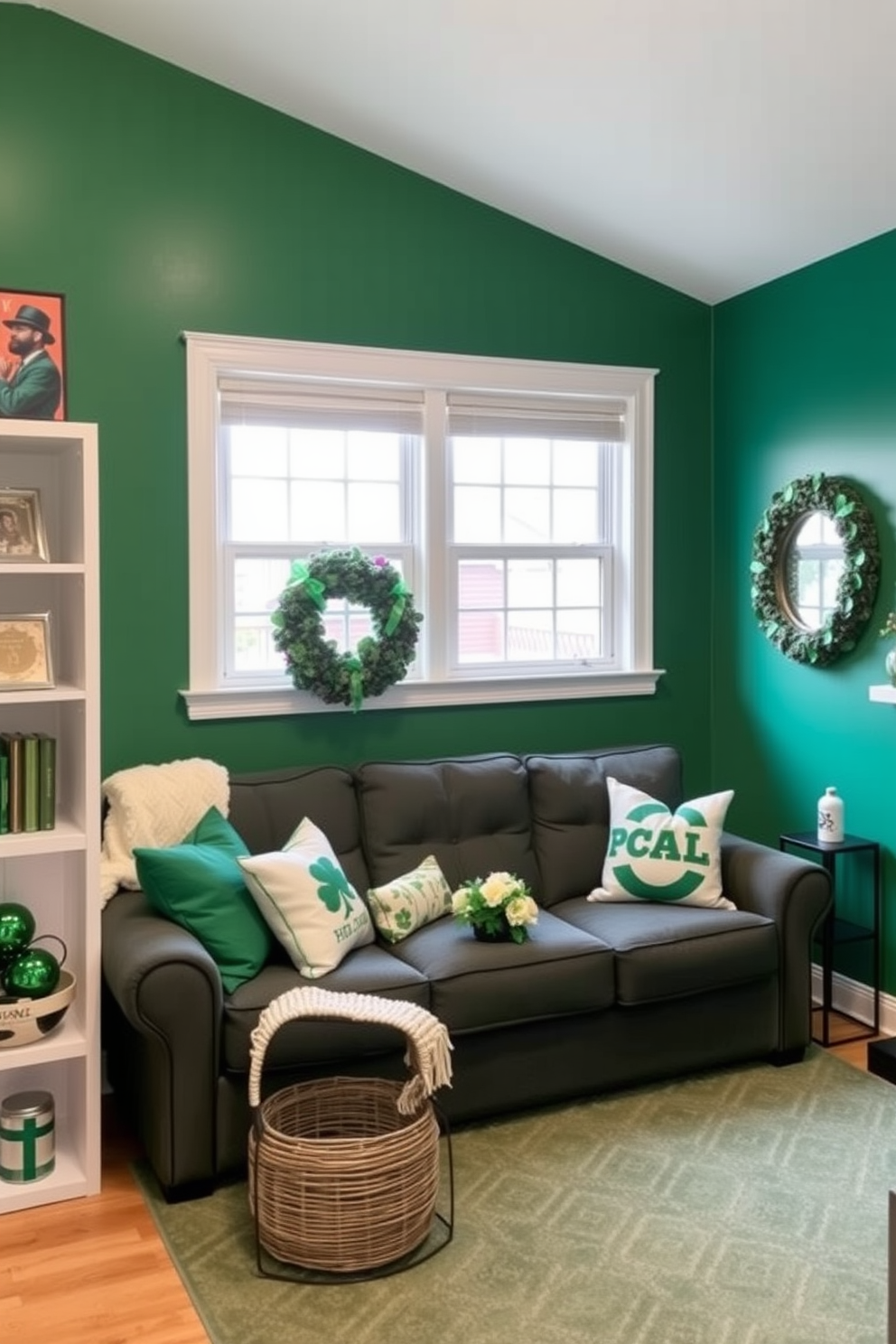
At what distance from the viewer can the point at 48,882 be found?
321 cm

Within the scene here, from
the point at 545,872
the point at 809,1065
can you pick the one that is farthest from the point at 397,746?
the point at 809,1065

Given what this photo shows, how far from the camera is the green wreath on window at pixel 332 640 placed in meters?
3.79

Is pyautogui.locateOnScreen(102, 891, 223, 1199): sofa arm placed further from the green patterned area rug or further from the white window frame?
the white window frame

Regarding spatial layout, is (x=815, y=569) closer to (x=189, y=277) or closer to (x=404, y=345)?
(x=404, y=345)

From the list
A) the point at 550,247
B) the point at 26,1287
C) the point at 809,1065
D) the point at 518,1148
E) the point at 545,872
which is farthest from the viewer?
the point at 550,247

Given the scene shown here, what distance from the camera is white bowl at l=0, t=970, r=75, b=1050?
2.86m

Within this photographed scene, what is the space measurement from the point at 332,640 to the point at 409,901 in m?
0.92

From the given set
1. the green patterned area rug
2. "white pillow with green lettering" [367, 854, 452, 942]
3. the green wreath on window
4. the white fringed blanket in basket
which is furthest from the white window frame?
the green patterned area rug

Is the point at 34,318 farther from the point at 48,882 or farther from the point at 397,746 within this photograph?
the point at 397,746

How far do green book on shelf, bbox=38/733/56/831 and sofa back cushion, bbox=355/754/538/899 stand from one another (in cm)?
107

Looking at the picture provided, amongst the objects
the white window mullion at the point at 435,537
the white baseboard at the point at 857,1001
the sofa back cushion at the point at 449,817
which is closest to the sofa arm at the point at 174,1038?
the sofa back cushion at the point at 449,817

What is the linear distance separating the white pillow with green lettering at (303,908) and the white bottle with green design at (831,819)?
1.66 meters

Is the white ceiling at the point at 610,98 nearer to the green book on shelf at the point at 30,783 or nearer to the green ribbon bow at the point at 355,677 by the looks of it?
the green ribbon bow at the point at 355,677

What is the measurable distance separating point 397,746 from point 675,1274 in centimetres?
200
